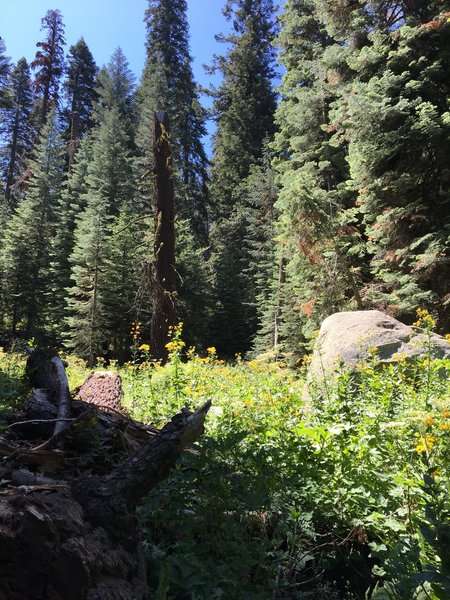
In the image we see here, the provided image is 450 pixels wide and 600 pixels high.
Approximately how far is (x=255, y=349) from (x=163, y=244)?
12.8 m

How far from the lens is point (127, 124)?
30406 millimetres

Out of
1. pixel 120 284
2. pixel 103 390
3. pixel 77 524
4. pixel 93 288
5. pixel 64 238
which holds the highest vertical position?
pixel 64 238

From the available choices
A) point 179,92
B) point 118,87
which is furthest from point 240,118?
point 118,87

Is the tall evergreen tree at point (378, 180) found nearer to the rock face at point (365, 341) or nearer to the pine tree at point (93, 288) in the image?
the rock face at point (365, 341)

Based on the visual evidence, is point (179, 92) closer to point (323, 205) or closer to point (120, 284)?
point (120, 284)

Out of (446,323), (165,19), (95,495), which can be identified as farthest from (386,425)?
(165,19)

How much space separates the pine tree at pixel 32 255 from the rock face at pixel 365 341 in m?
20.9

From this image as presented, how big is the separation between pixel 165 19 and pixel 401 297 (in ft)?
96.4

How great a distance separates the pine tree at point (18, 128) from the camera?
125 feet

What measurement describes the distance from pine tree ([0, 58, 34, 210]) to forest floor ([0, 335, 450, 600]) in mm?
40782

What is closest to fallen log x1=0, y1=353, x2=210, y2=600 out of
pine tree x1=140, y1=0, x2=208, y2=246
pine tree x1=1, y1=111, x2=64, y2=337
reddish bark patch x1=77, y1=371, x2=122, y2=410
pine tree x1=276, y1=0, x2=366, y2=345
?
reddish bark patch x1=77, y1=371, x2=122, y2=410

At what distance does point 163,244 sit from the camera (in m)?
9.86

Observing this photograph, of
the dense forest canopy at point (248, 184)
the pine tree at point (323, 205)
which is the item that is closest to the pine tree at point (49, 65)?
the dense forest canopy at point (248, 184)

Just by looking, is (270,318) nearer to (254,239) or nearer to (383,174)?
(254,239)
